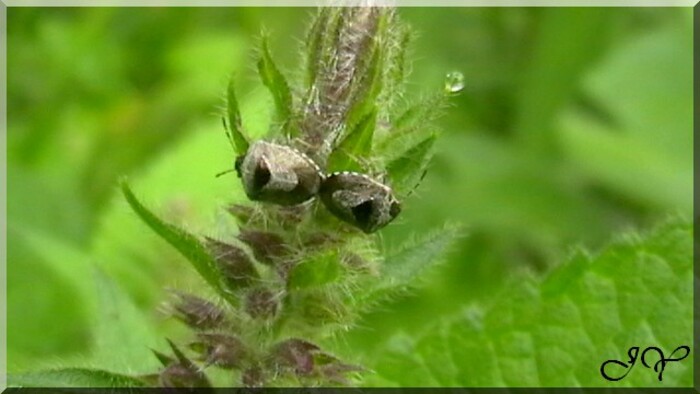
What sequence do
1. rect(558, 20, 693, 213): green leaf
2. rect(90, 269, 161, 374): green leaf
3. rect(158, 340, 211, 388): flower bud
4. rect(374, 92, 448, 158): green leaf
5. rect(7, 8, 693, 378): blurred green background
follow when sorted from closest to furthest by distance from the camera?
rect(374, 92, 448, 158): green leaf < rect(158, 340, 211, 388): flower bud < rect(90, 269, 161, 374): green leaf < rect(7, 8, 693, 378): blurred green background < rect(558, 20, 693, 213): green leaf

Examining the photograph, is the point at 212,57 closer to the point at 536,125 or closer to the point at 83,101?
the point at 83,101

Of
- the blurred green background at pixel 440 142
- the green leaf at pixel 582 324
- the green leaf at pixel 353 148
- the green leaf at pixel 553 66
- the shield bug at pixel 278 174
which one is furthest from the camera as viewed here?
the green leaf at pixel 553 66

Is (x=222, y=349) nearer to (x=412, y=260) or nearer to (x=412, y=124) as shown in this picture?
(x=412, y=260)

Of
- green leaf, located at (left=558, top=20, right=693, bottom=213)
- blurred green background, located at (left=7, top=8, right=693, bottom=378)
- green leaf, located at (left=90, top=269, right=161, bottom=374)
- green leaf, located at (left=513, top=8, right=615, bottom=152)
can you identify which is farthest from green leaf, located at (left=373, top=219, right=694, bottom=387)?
green leaf, located at (left=513, top=8, right=615, bottom=152)

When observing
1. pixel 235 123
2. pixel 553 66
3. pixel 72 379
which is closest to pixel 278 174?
pixel 235 123

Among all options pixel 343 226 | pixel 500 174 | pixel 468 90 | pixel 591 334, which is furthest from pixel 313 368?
pixel 468 90

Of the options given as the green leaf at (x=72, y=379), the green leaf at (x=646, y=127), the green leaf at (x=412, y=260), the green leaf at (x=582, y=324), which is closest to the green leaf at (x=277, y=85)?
the green leaf at (x=412, y=260)

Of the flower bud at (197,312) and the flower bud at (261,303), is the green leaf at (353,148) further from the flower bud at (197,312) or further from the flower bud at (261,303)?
the flower bud at (197,312)

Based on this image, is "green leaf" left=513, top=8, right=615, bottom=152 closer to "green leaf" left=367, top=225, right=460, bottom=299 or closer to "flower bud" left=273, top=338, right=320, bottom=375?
"green leaf" left=367, top=225, right=460, bottom=299
